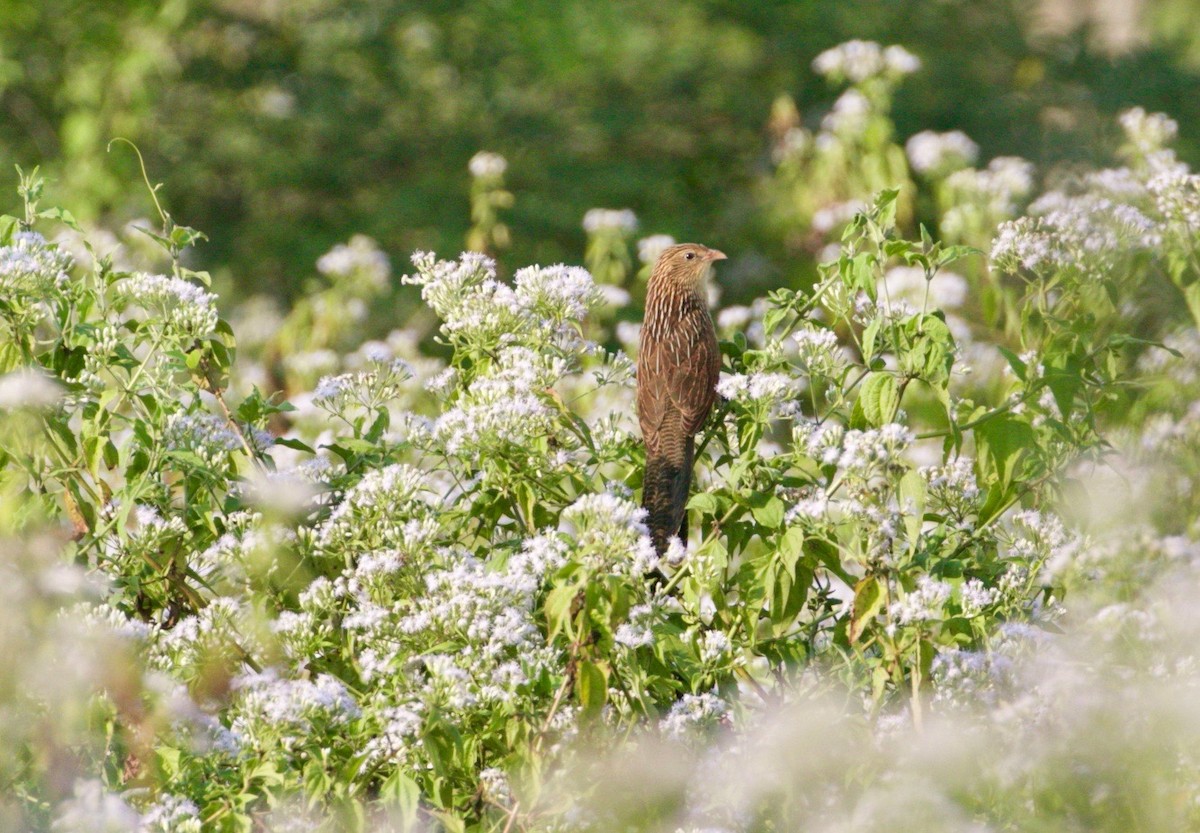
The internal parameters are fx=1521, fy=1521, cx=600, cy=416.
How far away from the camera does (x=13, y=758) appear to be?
2.35 metres

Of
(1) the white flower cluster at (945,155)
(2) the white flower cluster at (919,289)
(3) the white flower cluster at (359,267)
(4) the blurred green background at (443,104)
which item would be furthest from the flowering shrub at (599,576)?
(4) the blurred green background at (443,104)

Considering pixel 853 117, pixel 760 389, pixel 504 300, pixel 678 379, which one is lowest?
pixel 760 389

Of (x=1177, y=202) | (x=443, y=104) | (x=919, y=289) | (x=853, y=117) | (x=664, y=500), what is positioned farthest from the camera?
(x=443, y=104)

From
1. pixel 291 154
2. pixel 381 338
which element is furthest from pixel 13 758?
pixel 291 154

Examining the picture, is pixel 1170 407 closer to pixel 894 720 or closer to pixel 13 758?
pixel 894 720

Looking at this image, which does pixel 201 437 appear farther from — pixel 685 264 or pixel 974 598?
pixel 685 264

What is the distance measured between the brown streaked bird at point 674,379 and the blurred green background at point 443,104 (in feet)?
12.9

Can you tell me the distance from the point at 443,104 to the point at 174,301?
25.0 ft

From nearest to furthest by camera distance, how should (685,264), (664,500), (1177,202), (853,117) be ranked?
(1177,202), (664,500), (685,264), (853,117)

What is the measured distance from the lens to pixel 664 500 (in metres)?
3.31

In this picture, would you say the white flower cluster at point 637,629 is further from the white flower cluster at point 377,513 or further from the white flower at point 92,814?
the white flower at point 92,814

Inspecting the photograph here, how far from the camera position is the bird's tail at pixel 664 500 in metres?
3.28

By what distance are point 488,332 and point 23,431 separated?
94cm

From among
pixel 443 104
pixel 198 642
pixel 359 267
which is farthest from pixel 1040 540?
pixel 443 104
